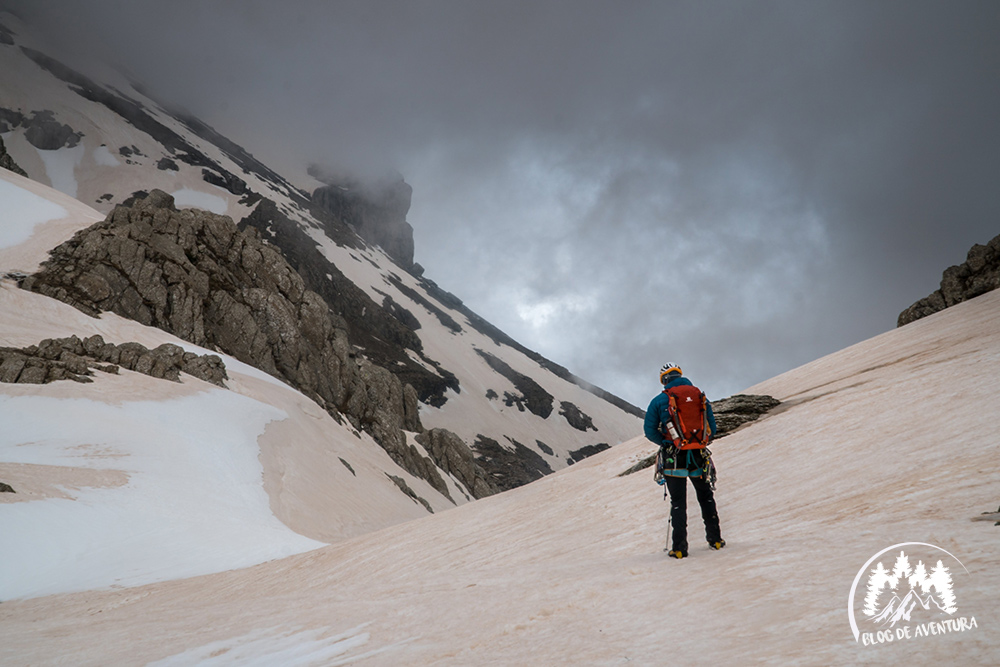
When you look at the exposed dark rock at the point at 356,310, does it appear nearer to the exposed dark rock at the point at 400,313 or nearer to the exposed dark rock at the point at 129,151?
the exposed dark rock at the point at 400,313

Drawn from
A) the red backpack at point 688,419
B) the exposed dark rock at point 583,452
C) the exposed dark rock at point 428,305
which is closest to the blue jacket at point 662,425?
the red backpack at point 688,419

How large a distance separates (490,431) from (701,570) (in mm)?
83852

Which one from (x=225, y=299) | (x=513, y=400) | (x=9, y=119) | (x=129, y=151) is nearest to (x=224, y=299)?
(x=225, y=299)

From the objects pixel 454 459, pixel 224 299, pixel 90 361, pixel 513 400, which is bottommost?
pixel 454 459

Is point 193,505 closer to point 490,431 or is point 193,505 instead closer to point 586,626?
point 586,626

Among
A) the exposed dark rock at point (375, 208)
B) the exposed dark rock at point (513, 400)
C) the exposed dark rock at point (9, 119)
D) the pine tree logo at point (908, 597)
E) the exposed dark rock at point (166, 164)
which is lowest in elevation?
the pine tree logo at point (908, 597)

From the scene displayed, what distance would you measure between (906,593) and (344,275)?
100 m

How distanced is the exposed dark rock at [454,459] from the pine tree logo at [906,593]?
172 feet

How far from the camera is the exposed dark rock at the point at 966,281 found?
19500mm

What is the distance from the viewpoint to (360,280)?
103312 mm

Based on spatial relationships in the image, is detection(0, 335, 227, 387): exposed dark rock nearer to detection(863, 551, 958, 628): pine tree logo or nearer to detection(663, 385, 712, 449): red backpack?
detection(663, 385, 712, 449): red backpack

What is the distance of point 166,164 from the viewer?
9762 cm

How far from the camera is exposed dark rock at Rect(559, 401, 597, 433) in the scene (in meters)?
109

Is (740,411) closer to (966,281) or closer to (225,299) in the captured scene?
(966,281)
